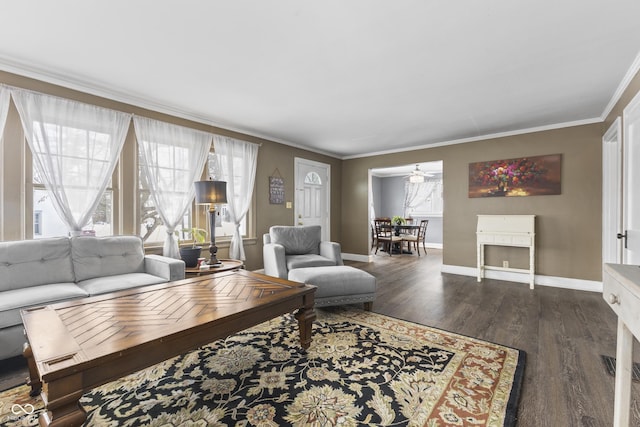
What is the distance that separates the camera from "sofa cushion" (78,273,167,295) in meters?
2.39

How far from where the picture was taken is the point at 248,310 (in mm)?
1750

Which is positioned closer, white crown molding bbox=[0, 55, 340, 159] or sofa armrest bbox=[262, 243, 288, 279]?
white crown molding bbox=[0, 55, 340, 159]

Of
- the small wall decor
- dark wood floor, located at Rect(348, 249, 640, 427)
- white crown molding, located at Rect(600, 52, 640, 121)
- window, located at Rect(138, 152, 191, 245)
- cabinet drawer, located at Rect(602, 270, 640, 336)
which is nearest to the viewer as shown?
cabinet drawer, located at Rect(602, 270, 640, 336)

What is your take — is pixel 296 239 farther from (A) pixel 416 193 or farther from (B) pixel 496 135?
(A) pixel 416 193

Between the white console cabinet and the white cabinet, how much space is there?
10.9 feet

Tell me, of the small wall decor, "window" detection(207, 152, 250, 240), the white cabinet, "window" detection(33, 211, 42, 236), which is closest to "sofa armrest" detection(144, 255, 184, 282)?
"window" detection(33, 211, 42, 236)

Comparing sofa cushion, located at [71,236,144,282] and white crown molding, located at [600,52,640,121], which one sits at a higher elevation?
white crown molding, located at [600,52,640,121]

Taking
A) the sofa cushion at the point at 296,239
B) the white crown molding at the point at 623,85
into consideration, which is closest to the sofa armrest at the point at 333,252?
the sofa cushion at the point at 296,239

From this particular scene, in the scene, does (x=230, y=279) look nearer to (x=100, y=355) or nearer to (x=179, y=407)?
(x=179, y=407)

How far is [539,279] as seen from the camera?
4316 mm

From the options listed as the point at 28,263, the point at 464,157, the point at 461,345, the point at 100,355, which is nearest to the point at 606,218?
the point at 464,157

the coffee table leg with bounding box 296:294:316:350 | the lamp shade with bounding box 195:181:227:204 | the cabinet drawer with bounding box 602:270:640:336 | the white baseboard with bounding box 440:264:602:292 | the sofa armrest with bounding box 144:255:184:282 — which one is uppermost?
the lamp shade with bounding box 195:181:227:204

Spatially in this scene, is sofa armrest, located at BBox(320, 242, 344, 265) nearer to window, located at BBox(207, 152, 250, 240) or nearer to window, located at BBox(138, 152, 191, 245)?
window, located at BBox(207, 152, 250, 240)

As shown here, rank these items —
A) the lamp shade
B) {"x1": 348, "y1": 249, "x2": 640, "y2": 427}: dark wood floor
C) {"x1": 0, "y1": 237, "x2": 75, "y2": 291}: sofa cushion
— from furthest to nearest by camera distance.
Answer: the lamp shade
{"x1": 0, "y1": 237, "x2": 75, "y2": 291}: sofa cushion
{"x1": 348, "y1": 249, "x2": 640, "y2": 427}: dark wood floor
